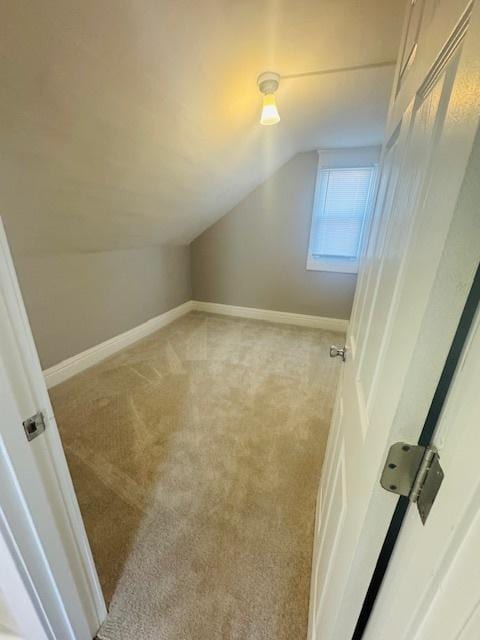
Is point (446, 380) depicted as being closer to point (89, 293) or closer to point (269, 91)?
point (269, 91)

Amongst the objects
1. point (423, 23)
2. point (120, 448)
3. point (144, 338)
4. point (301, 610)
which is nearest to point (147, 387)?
point (120, 448)

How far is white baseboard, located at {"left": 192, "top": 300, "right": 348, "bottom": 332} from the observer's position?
3.49m

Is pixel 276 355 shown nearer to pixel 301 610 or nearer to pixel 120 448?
pixel 120 448

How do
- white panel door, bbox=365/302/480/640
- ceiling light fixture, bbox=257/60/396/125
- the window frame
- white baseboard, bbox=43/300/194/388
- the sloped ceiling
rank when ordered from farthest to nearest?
the window frame → white baseboard, bbox=43/300/194/388 → ceiling light fixture, bbox=257/60/396/125 → the sloped ceiling → white panel door, bbox=365/302/480/640

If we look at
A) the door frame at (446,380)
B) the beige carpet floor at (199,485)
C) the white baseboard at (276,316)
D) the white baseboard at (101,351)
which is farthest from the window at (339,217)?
Result: the door frame at (446,380)

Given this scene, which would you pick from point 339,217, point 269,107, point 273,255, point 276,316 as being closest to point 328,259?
point 339,217

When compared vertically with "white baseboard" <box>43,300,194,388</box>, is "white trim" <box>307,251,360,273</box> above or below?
above

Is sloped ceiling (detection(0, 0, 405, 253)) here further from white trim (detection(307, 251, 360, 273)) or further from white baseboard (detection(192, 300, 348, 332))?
white baseboard (detection(192, 300, 348, 332))

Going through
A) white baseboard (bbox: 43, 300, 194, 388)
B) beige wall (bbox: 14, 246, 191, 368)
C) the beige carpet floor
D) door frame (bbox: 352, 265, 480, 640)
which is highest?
door frame (bbox: 352, 265, 480, 640)

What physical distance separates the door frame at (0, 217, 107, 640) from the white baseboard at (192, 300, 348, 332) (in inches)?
125

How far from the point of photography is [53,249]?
6.51ft

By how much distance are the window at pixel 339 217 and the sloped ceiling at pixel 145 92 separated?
0.73 meters

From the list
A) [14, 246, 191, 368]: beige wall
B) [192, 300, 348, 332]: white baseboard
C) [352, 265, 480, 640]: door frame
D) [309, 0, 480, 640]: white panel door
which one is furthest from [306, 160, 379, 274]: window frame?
[352, 265, 480, 640]: door frame

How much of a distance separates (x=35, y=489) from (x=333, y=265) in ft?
10.9
